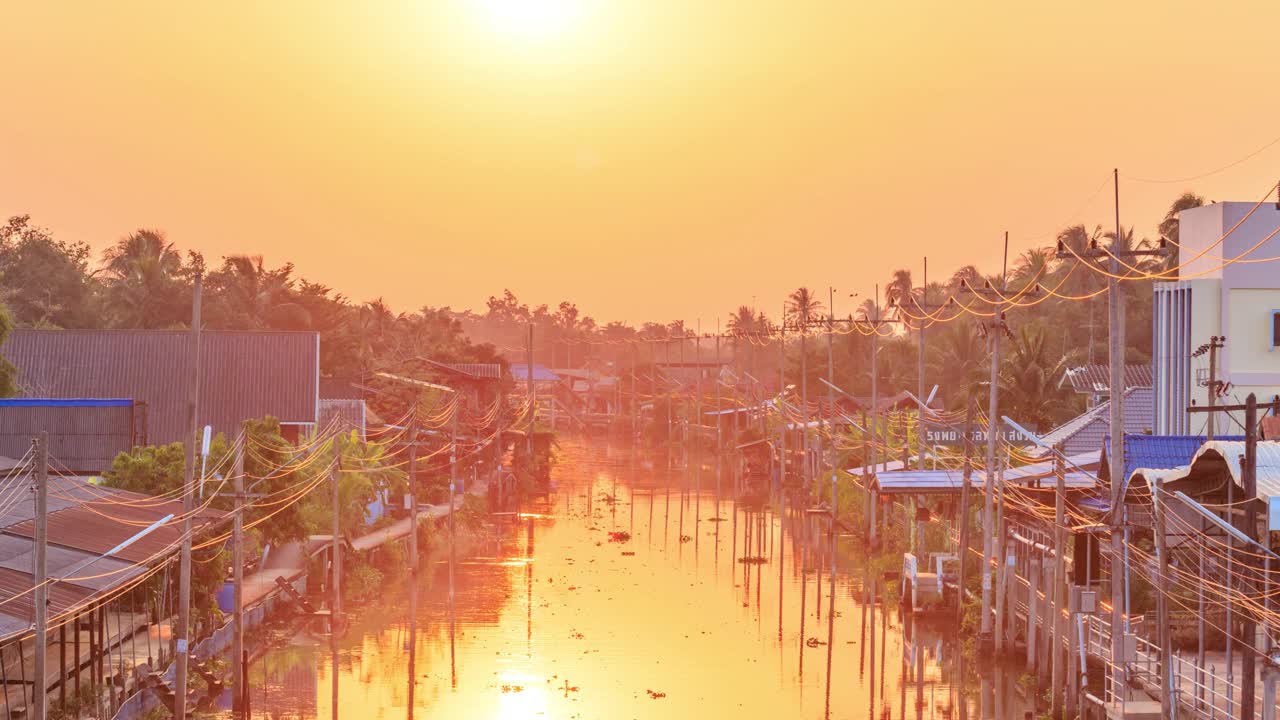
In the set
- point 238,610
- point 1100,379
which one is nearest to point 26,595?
point 238,610

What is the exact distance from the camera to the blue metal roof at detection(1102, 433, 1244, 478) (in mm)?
24531

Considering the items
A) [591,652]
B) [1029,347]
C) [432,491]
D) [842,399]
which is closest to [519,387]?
[842,399]

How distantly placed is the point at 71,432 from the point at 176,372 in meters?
5.87

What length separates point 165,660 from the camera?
27.8 meters

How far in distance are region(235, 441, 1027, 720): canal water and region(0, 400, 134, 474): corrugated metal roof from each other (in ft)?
37.1

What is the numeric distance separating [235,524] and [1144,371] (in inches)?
1531

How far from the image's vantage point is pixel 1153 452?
2478cm

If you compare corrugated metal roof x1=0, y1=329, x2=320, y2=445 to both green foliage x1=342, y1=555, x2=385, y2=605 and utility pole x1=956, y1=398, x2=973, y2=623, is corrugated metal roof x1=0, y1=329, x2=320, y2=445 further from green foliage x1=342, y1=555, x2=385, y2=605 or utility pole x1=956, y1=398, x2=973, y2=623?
utility pole x1=956, y1=398, x2=973, y2=623

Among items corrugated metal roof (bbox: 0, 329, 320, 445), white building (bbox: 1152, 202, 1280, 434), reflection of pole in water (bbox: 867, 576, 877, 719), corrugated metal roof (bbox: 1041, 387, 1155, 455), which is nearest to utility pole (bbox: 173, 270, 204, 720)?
reflection of pole in water (bbox: 867, 576, 877, 719)

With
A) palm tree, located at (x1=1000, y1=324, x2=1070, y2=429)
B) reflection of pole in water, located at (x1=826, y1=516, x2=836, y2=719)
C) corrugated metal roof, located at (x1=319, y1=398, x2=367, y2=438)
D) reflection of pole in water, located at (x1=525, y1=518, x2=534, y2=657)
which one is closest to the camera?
reflection of pole in water, located at (x1=826, y1=516, x2=836, y2=719)

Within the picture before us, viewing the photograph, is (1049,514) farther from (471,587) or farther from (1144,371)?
(1144,371)

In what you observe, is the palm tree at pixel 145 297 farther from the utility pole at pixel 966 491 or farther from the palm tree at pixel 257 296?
the utility pole at pixel 966 491

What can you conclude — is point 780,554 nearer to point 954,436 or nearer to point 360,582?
point 954,436

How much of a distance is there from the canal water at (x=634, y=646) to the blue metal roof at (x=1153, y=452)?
6875 mm
